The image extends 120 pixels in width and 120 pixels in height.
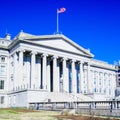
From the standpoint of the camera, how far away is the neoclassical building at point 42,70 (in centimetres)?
6838

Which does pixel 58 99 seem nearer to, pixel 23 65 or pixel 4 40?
pixel 23 65

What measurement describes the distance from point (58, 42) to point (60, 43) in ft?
3.26

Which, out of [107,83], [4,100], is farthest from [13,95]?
[107,83]

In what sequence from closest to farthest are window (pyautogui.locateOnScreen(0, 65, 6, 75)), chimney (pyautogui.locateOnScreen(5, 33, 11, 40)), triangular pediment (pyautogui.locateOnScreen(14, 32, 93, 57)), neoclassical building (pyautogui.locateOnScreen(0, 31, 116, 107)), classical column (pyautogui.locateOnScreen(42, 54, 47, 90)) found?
neoclassical building (pyautogui.locateOnScreen(0, 31, 116, 107)) < triangular pediment (pyautogui.locateOnScreen(14, 32, 93, 57)) < classical column (pyautogui.locateOnScreen(42, 54, 47, 90)) < window (pyautogui.locateOnScreen(0, 65, 6, 75)) < chimney (pyautogui.locateOnScreen(5, 33, 11, 40))

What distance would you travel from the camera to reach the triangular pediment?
71.4 metres

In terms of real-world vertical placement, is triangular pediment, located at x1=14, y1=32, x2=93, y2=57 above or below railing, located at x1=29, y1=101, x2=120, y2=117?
above

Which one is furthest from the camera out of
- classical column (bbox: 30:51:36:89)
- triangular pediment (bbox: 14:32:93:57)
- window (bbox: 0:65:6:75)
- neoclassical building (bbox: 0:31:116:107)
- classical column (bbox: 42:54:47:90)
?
window (bbox: 0:65:6:75)

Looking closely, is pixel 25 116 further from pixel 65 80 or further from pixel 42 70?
pixel 65 80

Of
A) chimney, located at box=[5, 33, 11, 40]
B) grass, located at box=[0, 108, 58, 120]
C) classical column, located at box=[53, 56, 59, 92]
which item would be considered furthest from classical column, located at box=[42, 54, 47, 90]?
grass, located at box=[0, 108, 58, 120]

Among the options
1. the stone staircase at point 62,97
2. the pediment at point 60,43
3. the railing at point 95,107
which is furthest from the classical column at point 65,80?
the railing at point 95,107

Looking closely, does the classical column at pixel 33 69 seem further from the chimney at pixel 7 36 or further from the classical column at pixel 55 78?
the chimney at pixel 7 36

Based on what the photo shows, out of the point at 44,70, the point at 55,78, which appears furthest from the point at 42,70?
the point at 55,78

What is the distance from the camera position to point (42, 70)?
7544cm

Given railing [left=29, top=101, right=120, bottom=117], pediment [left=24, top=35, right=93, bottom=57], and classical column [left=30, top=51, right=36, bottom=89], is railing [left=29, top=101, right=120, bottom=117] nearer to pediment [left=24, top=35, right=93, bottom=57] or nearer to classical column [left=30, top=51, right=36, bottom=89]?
classical column [left=30, top=51, right=36, bottom=89]
